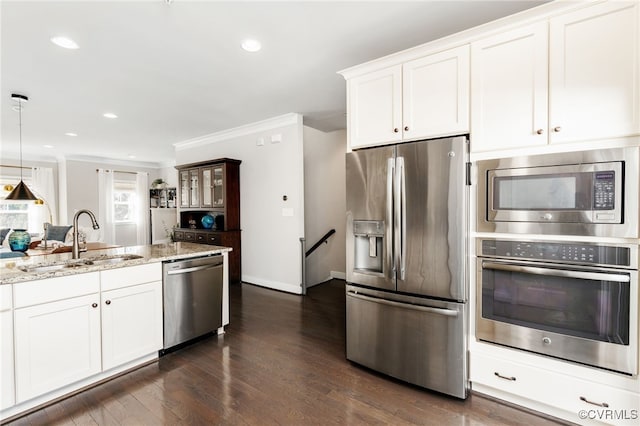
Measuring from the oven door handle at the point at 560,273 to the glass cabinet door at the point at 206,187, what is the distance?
15.0 ft

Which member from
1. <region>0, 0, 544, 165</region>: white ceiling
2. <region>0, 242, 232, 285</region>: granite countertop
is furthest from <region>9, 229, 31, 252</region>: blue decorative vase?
<region>0, 0, 544, 165</region>: white ceiling

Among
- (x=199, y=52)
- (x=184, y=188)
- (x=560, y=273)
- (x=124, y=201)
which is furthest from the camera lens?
(x=124, y=201)

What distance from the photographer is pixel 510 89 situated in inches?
74.0

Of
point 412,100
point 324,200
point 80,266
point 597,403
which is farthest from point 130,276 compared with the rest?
point 324,200

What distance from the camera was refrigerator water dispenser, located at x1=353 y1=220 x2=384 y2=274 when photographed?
7.54 ft

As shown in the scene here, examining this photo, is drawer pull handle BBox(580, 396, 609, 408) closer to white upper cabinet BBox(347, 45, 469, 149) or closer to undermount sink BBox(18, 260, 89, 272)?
white upper cabinet BBox(347, 45, 469, 149)

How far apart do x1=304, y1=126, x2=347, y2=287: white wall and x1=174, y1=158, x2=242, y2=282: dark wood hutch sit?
1.24 metres

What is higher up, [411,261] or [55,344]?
[411,261]

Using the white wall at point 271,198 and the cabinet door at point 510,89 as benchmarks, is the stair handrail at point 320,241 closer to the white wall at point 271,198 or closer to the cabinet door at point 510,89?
the white wall at point 271,198

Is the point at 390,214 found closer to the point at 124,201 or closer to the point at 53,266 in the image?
the point at 53,266

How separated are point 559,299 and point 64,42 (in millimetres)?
4091

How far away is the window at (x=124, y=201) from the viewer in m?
8.16

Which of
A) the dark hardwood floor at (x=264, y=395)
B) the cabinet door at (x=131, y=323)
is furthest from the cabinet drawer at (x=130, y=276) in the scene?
the dark hardwood floor at (x=264, y=395)

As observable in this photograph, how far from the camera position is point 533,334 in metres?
1.83
